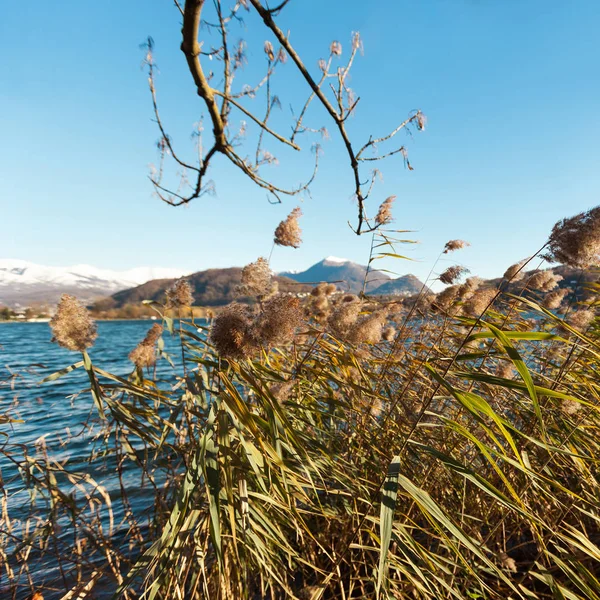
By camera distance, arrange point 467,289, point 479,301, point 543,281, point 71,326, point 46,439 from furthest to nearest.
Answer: point 46,439 → point 543,281 → point 467,289 → point 479,301 → point 71,326

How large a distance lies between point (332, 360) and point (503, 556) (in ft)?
3.95

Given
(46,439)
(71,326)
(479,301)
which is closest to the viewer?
(71,326)

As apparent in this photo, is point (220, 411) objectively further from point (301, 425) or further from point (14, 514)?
point (14, 514)

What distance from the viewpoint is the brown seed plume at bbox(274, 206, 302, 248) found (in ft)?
7.27

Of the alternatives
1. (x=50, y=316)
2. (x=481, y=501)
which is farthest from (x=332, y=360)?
(x=50, y=316)

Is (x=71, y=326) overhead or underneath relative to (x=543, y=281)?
underneath

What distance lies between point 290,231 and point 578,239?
141 centimetres

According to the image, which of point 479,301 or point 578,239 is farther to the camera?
point 479,301

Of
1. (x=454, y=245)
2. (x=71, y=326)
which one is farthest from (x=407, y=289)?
(x=71, y=326)

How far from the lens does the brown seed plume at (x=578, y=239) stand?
1.61 meters

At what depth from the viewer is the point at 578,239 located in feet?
5.34

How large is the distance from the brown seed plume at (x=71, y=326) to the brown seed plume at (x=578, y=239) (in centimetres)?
220

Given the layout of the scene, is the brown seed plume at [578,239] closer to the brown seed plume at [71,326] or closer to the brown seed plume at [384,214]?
the brown seed plume at [384,214]

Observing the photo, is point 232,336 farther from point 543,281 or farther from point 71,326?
point 543,281
